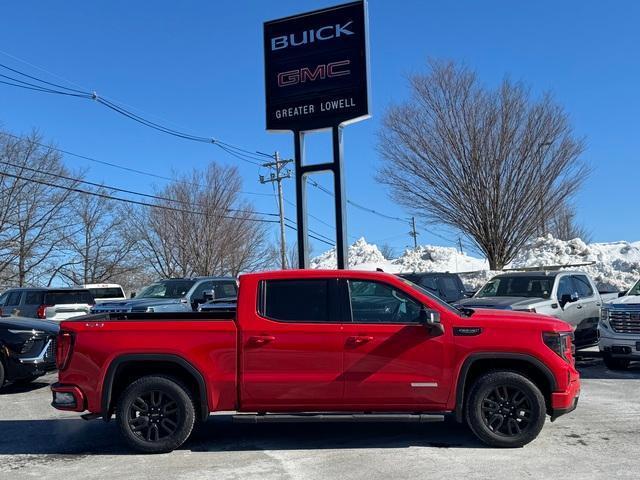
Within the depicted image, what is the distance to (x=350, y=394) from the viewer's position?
6.44 metres

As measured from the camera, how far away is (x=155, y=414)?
661cm

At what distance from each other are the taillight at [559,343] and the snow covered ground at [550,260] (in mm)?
21423

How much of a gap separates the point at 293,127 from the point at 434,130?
9917mm

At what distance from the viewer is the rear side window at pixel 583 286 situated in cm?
1380

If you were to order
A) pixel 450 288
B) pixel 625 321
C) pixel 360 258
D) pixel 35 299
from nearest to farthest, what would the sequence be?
1. pixel 625 321
2. pixel 35 299
3. pixel 450 288
4. pixel 360 258

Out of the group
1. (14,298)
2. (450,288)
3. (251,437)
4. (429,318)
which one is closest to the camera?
(429,318)

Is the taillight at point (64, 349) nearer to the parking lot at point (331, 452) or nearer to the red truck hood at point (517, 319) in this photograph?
the parking lot at point (331, 452)

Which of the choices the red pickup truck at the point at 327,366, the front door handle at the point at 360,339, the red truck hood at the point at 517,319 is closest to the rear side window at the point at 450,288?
the red truck hood at the point at 517,319

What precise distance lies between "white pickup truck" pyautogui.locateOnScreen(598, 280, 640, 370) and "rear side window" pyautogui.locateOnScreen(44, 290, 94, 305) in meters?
12.7

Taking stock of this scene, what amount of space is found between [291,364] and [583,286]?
9666 millimetres

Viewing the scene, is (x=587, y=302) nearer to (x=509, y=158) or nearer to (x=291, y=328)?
(x=291, y=328)

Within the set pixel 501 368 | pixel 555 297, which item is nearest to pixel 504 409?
pixel 501 368

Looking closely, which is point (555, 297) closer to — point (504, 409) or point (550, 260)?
point (504, 409)

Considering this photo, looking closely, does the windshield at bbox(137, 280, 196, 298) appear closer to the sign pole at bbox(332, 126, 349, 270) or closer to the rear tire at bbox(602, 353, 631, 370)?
the sign pole at bbox(332, 126, 349, 270)
